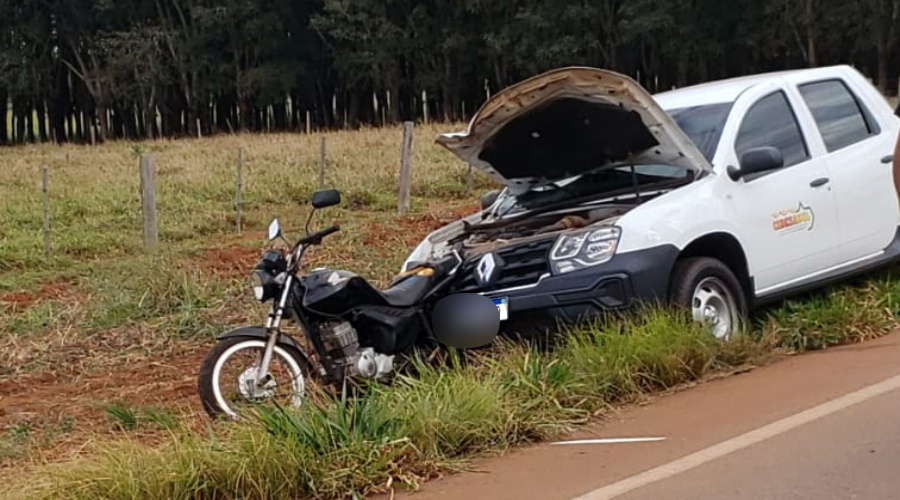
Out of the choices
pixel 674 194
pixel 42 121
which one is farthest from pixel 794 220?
pixel 42 121

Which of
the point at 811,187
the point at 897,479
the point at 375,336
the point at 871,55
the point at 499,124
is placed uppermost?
the point at 871,55

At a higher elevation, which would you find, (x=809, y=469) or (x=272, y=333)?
(x=272, y=333)

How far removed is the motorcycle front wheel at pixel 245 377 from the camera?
608cm

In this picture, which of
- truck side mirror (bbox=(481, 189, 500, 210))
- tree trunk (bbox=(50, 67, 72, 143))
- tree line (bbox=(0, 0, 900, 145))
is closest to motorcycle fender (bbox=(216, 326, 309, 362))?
truck side mirror (bbox=(481, 189, 500, 210))

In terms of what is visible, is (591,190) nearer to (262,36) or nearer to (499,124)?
(499,124)

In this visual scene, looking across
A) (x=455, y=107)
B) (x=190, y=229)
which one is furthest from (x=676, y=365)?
(x=455, y=107)

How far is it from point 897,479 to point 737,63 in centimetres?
4933

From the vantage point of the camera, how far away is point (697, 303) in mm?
7078

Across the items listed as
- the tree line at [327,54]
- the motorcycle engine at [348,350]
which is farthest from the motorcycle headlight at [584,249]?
the tree line at [327,54]

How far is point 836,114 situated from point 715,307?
2.26 m

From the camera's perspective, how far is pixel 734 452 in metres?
5.20

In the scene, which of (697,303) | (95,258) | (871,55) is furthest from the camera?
(871,55)

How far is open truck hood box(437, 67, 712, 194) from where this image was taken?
279 inches

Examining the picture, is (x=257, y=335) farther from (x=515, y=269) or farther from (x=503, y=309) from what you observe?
(x=515, y=269)
